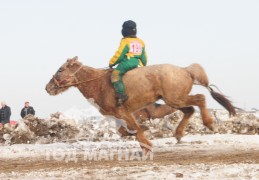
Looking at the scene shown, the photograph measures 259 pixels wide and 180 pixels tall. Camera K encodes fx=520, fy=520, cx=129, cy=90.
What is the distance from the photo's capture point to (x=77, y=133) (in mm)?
16438

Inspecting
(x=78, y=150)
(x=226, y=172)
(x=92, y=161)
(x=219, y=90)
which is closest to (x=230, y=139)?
(x=219, y=90)

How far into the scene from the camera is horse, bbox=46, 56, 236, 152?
1053 cm

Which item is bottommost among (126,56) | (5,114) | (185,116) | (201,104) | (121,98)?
(185,116)

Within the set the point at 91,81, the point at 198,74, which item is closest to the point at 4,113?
the point at 91,81

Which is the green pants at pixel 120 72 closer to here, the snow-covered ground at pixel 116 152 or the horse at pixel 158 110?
the snow-covered ground at pixel 116 152

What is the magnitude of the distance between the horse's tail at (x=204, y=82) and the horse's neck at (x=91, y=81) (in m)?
1.93

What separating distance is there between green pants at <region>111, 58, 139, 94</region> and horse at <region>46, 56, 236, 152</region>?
0.12 meters

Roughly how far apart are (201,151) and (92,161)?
2.57 m

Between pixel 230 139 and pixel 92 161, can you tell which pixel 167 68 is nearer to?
pixel 92 161

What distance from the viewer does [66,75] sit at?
11.7 metres

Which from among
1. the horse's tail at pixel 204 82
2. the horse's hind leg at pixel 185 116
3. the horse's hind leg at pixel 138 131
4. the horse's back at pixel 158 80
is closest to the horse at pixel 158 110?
the horse's hind leg at pixel 185 116

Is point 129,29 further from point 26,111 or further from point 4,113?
point 4,113

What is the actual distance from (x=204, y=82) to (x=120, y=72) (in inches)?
73.4

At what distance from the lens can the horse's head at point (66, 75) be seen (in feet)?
38.3
